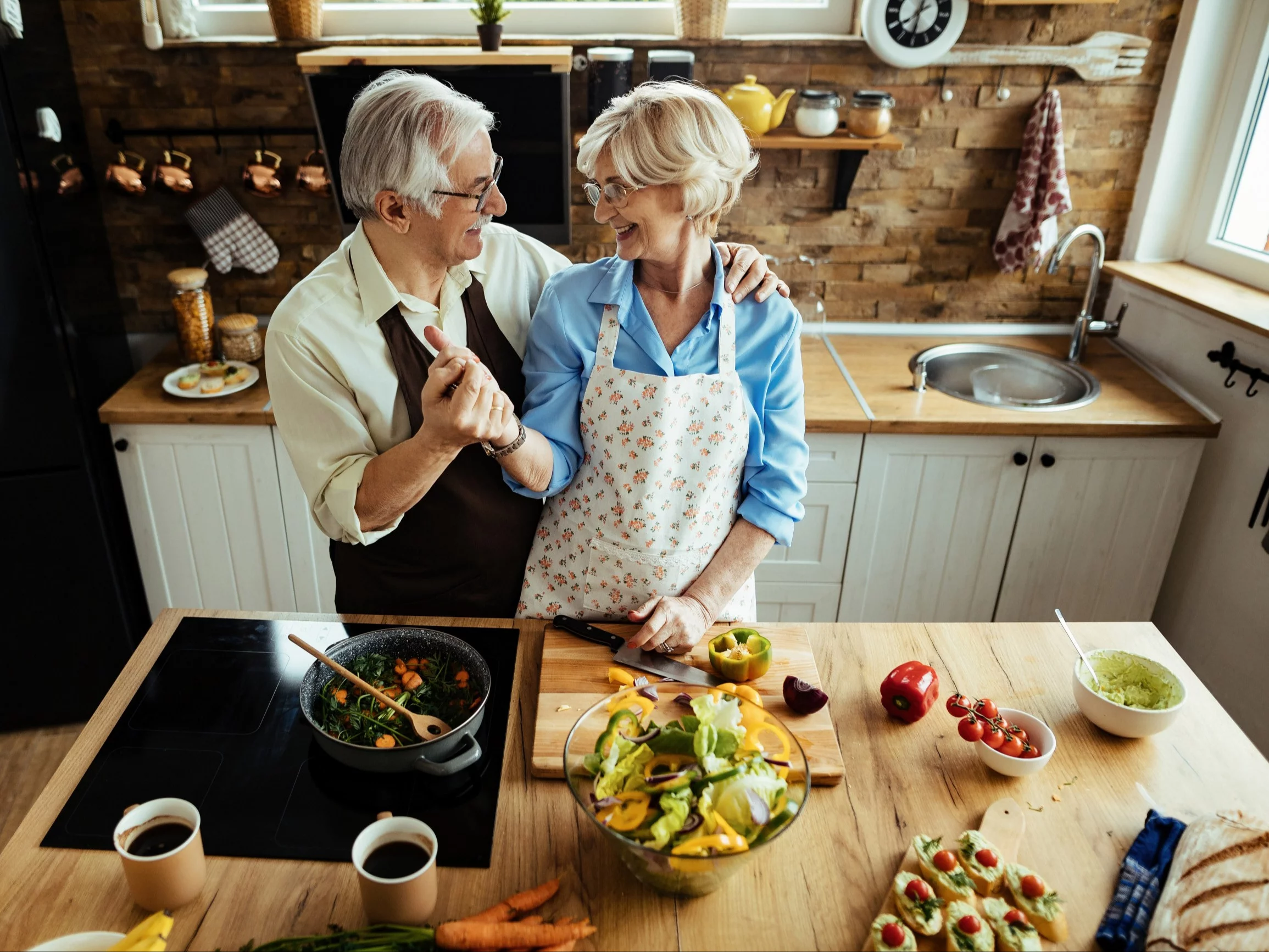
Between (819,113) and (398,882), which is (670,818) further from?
(819,113)

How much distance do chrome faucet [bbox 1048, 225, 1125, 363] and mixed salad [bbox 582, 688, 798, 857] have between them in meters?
1.99

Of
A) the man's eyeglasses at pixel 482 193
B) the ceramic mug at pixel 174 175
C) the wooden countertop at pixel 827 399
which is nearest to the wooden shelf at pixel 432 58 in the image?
the ceramic mug at pixel 174 175

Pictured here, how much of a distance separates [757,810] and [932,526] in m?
1.70

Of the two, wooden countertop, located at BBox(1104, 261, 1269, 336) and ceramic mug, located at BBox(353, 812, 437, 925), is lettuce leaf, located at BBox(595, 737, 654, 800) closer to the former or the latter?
ceramic mug, located at BBox(353, 812, 437, 925)

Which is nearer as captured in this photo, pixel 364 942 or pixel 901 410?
pixel 364 942

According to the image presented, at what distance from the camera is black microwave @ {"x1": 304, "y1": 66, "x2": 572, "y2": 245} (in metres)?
2.20

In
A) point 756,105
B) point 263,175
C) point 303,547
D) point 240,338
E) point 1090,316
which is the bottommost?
point 303,547

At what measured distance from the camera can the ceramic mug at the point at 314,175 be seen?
258 centimetres

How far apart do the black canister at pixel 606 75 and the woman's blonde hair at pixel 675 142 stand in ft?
3.62

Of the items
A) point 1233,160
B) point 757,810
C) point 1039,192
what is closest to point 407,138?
point 757,810

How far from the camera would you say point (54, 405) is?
2.33 meters

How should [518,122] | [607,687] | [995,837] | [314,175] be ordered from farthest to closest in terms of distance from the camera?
[314,175] < [518,122] < [607,687] < [995,837]

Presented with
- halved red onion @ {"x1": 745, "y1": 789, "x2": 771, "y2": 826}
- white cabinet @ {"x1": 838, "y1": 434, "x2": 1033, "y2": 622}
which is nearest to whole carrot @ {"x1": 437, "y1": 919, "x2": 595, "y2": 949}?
halved red onion @ {"x1": 745, "y1": 789, "x2": 771, "y2": 826}

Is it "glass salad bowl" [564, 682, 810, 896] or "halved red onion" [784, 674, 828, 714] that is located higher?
"glass salad bowl" [564, 682, 810, 896]
